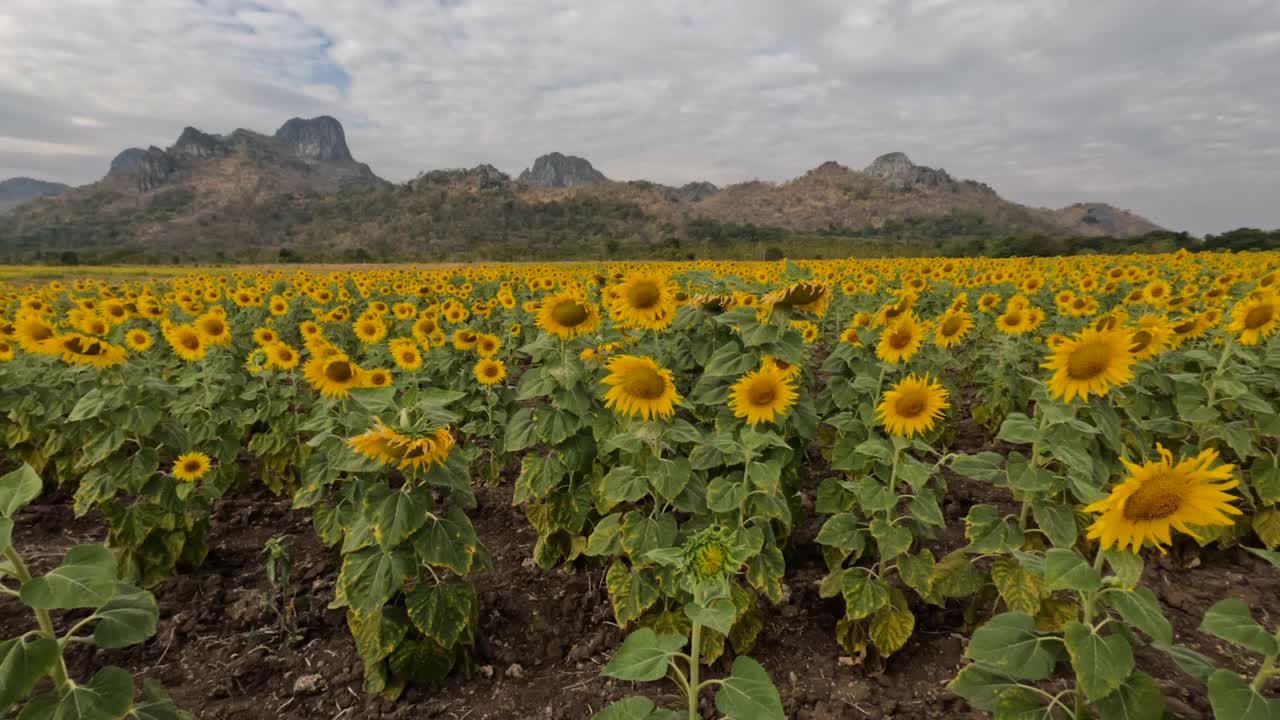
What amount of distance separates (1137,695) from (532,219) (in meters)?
135

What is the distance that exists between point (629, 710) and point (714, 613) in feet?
1.29

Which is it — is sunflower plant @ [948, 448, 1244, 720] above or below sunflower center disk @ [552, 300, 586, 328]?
below

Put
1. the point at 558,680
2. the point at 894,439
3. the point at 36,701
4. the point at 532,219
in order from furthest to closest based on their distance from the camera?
the point at 532,219 < the point at 558,680 < the point at 894,439 < the point at 36,701

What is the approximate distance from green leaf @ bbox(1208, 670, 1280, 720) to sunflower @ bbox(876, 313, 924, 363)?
7.20ft

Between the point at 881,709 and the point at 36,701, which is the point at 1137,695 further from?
the point at 36,701

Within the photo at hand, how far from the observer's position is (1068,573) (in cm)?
187

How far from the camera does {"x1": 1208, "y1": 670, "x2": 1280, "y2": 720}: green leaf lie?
5.12 feet

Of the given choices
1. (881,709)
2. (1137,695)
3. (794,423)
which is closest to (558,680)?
(881,709)

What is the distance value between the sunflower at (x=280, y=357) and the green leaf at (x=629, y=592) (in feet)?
13.2

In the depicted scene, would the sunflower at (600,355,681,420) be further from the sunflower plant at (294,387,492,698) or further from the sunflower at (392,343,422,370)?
the sunflower at (392,343,422,370)

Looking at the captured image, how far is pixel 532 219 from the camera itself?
12988 centimetres

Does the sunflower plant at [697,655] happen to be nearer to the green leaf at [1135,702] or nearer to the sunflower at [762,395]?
the green leaf at [1135,702]

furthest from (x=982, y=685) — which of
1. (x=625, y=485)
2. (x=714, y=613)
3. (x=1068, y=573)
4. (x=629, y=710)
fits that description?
(x=625, y=485)

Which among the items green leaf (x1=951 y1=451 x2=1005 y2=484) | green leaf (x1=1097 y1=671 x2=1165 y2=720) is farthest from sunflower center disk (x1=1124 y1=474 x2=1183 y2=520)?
green leaf (x1=951 y1=451 x2=1005 y2=484)
